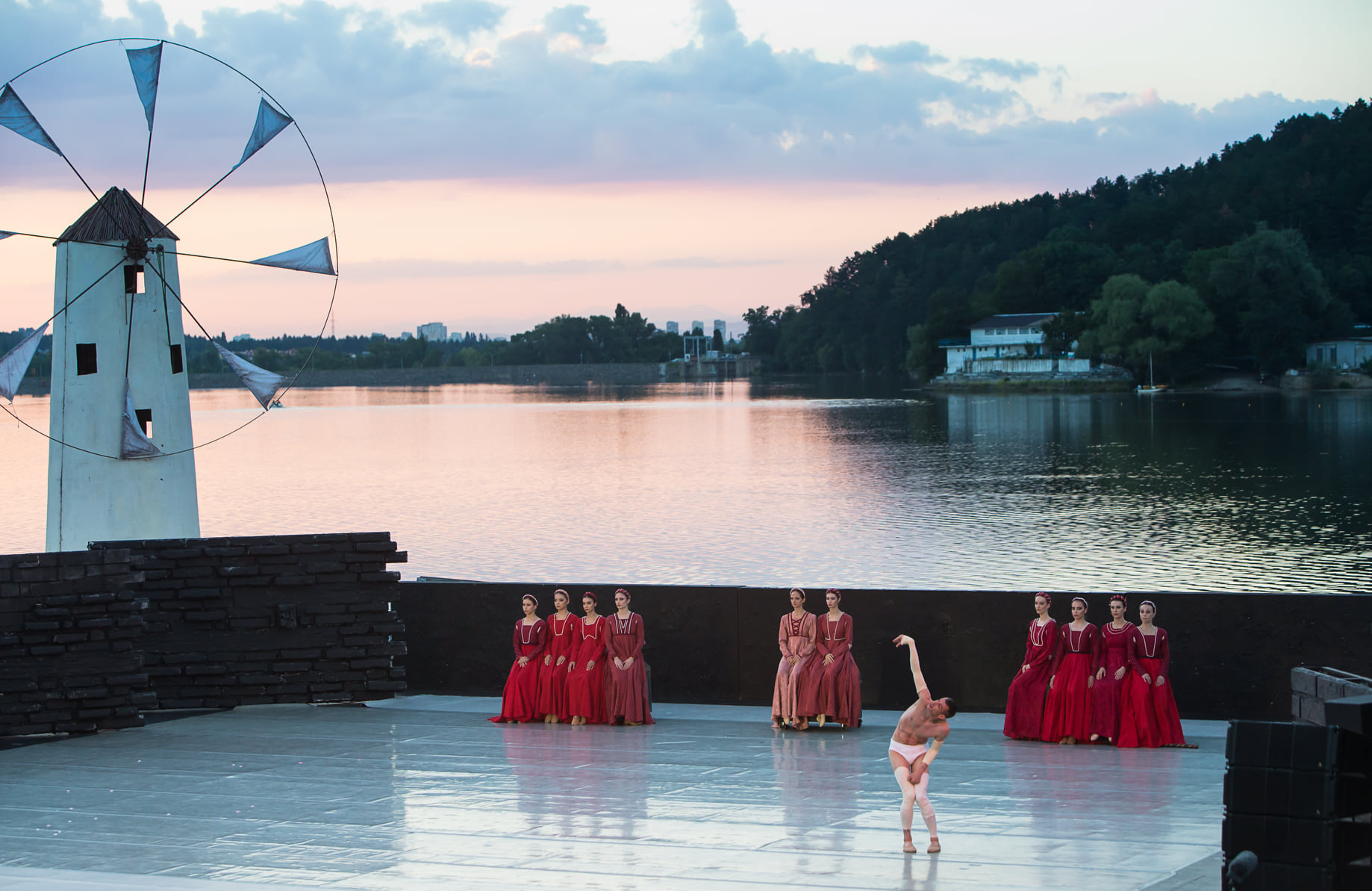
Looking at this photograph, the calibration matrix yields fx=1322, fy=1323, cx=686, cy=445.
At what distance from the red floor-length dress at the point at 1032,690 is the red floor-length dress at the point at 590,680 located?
3.89 meters

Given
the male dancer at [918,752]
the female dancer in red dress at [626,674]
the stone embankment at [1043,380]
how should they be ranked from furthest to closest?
the stone embankment at [1043,380] < the female dancer in red dress at [626,674] < the male dancer at [918,752]

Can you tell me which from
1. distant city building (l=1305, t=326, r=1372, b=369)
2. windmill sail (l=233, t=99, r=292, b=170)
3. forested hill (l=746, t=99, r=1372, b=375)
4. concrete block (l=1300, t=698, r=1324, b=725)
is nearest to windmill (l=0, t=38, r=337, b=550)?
windmill sail (l=233, t=99, r=292, b=170)

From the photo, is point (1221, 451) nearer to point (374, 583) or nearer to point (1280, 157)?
point (374, 583)

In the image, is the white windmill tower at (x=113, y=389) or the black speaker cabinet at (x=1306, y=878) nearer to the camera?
the black speaker cabinet at (x=1306, y=878)

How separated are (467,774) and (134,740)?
3.56m

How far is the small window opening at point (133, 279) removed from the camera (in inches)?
632

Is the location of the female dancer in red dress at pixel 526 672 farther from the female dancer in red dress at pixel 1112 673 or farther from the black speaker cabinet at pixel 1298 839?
the black speaker cabinet at pixel 1298 839

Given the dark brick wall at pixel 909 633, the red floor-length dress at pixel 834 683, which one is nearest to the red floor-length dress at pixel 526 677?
the dark brick wall at pixel 909 633

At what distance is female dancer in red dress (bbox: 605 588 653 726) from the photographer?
1287 cm

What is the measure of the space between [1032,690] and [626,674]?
12.6 ft

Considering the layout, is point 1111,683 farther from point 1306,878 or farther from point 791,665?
point 1306,878

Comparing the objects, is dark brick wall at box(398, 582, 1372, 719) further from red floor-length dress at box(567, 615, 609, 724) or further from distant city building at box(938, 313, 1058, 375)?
distant city building at box(938, 313, 1058, 375)

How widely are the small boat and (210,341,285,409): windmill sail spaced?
424 feet

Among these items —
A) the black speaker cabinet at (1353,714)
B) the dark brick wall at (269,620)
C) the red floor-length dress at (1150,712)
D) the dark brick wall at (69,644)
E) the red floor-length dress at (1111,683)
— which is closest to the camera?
A: the black speaker cabinet at (1353,714)
